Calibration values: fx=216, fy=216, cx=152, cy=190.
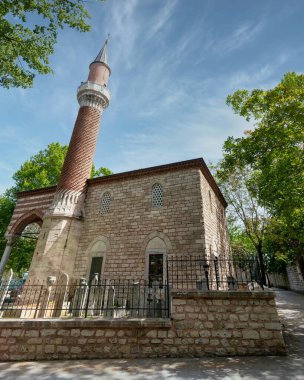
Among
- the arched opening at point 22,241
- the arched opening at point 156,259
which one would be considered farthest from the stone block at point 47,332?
the arched opening at point 22,241

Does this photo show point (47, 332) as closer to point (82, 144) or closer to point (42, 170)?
point (82, 144)

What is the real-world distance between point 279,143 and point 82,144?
415 inches

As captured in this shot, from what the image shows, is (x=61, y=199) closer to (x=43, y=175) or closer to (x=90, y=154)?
(x=90, y=154)

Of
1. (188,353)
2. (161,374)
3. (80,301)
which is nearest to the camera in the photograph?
(161,374)

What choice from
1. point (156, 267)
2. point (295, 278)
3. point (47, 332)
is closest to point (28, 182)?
point (156, 267)

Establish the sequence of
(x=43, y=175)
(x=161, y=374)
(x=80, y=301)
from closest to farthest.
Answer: (x=161, y=374) < (x=80, y=301) < (x=43, y=175)

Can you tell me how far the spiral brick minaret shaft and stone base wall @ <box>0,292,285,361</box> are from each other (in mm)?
6955

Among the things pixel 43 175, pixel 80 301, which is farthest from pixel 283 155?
pixel 43 175

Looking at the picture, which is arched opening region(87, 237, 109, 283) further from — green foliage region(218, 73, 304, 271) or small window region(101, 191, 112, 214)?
green foliage region(218, 73, 304, 271)

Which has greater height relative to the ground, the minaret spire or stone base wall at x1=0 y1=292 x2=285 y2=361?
the minaret spire

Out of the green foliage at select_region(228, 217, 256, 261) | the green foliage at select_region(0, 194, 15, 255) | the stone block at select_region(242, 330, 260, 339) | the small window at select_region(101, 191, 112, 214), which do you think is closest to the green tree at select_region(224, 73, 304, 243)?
the stone block at select_region(242, 330, 260, 339)

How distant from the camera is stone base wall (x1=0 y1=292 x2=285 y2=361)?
4.83m

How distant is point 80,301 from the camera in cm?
645

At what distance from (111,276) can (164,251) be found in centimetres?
275
